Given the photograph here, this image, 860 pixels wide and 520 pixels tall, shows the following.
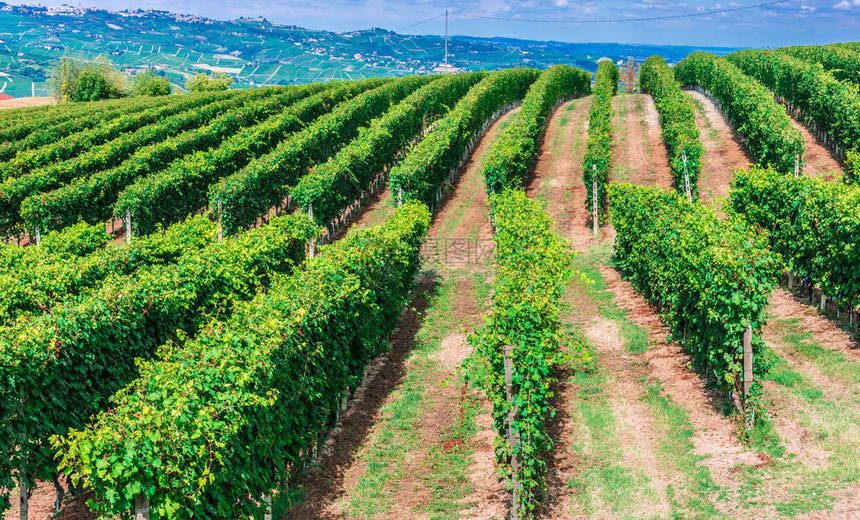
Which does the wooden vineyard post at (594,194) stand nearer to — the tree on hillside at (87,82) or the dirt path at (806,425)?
the dirt path at (806,425)

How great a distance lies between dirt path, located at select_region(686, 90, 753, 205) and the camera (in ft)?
119

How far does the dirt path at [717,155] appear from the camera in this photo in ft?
119

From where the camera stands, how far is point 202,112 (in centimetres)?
5697

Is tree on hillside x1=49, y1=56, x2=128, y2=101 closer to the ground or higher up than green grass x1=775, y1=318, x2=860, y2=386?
higher up

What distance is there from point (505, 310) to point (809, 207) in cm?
1220

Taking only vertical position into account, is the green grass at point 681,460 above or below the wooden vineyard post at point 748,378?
below

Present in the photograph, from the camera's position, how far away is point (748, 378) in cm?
1413

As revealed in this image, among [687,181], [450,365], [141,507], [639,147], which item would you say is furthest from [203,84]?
[141,507]

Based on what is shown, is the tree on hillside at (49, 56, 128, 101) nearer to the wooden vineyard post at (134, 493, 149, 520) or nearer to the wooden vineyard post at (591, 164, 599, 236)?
the wooden vineyard post at (591, 164, 599, 236)

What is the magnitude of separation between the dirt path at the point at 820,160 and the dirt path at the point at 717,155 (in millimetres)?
3216

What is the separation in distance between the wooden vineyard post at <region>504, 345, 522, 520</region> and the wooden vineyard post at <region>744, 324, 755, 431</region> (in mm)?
5234

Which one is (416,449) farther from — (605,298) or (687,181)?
(687,181)

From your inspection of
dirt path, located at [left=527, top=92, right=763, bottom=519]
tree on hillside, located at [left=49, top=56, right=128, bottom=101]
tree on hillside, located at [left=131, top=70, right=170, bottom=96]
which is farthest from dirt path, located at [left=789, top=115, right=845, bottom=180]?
tree on hillside, located at [left=49, top=56, right=128, bottom=101]

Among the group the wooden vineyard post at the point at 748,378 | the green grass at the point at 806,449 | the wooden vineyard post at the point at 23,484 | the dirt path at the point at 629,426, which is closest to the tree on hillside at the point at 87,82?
the dirt path at the point at 629,426
